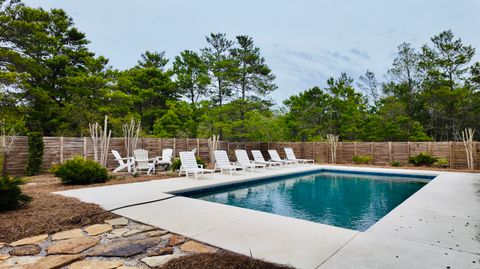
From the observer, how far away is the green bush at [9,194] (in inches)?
172

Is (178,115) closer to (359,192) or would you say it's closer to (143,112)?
(143,112)

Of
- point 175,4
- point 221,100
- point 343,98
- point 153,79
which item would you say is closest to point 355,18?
point 175,4

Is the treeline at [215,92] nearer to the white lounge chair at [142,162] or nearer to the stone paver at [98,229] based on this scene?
the white lounge chair at [142,162]

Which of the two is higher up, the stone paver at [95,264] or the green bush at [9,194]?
the green bush at [9,194]

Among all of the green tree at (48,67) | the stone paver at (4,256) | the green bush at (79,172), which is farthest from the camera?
the green tree at (48,67)

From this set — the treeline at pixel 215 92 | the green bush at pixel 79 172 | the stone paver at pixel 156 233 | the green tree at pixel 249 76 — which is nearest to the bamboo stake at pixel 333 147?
the treeline at pixel 215 92

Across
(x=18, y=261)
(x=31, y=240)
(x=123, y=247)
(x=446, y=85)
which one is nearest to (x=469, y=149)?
(x=446, y=85)

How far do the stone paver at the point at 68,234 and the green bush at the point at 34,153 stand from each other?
7506mm

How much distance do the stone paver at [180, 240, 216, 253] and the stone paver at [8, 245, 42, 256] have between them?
4.87 ft

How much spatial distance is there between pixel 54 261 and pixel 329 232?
117 inches

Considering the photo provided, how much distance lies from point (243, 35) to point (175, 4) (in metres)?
8.78

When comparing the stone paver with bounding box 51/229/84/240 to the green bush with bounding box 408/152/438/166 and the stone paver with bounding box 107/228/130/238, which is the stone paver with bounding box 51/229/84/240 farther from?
the green bush with bounding box 408/152/438/166

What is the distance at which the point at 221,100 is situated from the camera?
66.1ft

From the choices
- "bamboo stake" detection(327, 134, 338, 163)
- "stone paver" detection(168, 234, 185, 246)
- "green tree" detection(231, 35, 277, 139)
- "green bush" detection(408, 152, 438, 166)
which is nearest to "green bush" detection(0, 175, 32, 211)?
"stone paver" detection(168, 234, 185, 246)
